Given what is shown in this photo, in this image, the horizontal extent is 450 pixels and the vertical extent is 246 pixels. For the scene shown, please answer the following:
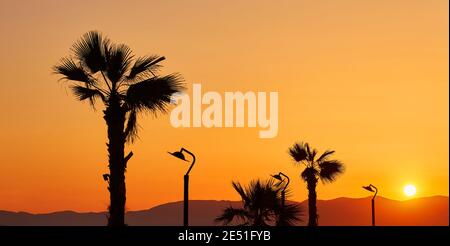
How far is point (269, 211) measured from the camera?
51.2 m

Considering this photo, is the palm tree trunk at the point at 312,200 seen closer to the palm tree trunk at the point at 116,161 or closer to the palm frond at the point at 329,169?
the palm frond at the point at 329,169

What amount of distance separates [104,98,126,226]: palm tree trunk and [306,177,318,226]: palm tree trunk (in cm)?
3390

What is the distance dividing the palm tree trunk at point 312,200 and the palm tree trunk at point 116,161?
1335 inches

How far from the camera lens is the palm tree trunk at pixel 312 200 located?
68.6 m

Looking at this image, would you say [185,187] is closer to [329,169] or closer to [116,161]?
[116,161]

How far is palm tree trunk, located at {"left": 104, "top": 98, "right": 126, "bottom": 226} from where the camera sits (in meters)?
35.6

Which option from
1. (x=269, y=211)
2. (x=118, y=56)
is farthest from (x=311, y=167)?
(x=118, y=56)

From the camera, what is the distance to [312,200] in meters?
70.3

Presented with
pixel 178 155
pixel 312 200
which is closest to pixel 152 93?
pixel 178 155
